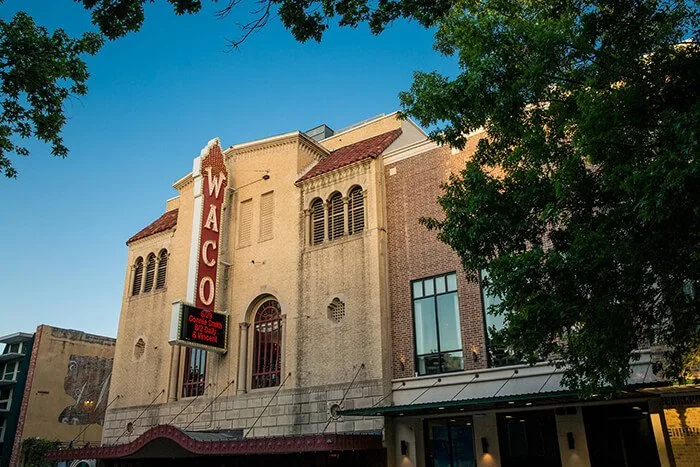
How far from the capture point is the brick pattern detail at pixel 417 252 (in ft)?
60.8

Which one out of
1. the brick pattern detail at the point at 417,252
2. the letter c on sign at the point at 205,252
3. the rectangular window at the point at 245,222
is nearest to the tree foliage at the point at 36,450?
the letter c on sign at the point at 205,252

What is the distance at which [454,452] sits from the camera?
17.9 m

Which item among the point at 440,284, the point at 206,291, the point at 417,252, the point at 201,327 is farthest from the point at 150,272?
the point at 440,284

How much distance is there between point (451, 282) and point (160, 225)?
1645cm

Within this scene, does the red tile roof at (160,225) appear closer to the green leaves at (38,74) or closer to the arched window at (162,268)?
the arched window at (162,268)

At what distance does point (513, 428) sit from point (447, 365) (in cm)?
273

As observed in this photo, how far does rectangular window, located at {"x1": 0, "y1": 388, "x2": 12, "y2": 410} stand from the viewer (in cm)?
4288

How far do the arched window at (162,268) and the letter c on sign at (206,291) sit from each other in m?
4.92

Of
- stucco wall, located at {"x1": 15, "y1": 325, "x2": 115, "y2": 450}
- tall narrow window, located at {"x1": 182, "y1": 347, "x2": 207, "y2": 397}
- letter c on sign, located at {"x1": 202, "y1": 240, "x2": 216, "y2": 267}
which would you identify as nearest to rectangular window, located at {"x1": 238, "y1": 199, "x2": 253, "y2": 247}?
letter c on sign, located at {"x1": 202, "y1": 240, "x2": 216, "y2": 267}

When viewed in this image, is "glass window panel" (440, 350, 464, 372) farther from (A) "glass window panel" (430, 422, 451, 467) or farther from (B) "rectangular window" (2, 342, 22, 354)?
(B) "rectangular window" (2, 342, 22, 354)

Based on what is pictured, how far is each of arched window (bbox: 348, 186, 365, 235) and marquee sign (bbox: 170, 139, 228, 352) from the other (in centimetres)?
600

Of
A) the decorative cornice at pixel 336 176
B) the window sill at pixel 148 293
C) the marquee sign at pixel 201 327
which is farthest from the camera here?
the window sill at pixel 148 293

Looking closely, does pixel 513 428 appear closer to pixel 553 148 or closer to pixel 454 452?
pixel 454 452

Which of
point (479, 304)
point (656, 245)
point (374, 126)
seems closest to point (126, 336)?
point (374, 126)
